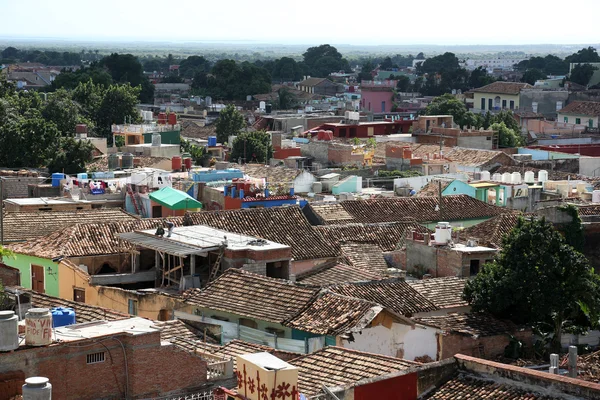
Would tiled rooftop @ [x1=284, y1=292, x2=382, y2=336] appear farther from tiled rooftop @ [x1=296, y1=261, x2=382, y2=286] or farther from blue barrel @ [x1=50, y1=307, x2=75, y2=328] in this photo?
blue barrel @ [x1=50, y1=307, x2=75, y2=328]

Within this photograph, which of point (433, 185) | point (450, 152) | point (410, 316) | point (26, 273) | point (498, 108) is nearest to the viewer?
point (410, 316)

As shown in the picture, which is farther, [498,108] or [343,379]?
[498,108]

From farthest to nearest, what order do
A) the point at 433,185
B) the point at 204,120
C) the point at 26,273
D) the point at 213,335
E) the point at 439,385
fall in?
the point at 204,120
the point at 433,185
the point at 26,273
the point at 213,335
the point at 439,385

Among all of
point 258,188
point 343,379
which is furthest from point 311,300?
point 258,188

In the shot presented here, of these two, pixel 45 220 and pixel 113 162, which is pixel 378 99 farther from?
pixel 45 220

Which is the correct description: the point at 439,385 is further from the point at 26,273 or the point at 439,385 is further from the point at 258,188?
the point at 258,188

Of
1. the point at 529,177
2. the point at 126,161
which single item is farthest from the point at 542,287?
the point at 126,161
